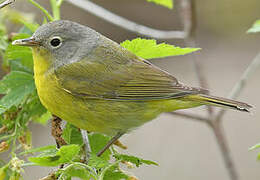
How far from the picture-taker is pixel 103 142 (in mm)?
2986

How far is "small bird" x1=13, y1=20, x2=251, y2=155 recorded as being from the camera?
318 centimetres

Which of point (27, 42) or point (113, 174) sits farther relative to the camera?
point (27, 42)

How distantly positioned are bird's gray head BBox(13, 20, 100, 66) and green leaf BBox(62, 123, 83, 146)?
1.88 feet

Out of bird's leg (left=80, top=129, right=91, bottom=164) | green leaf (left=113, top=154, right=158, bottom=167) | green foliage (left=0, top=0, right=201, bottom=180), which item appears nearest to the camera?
green foliage (left=0, top=0, right=201, bottom=180)

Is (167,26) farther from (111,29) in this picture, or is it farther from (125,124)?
(125,124)

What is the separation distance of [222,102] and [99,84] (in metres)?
0.95

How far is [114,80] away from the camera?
3410mm

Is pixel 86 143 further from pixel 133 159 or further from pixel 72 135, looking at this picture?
pixel 133 159

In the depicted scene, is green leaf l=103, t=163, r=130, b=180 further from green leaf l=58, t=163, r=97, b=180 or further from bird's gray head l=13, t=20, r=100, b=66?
bird's gray head l=13, t=20, r=100, b=66

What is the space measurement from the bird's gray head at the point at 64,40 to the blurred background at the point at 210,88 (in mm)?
2705

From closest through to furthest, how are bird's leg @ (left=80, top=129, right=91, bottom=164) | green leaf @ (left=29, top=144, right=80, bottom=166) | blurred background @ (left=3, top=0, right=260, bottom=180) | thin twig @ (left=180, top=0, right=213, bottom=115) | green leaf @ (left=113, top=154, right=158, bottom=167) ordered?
1. green leaf @ (left=29, top=144, right=80, bottom=166)
2. green leaf @ (left=113, top=154, right=158, bottom=167)
3. bird's leg @ (left=80, top=129, right=91, bottom=164)
4. thin twig @ (left=180, top=0, right=213, bottom=115)
5. blurred background @ (left=3, top=0, right=260, bottom=180)

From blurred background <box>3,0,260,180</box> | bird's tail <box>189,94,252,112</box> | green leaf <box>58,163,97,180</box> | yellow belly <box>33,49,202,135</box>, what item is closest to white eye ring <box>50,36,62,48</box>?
yellow belly <box>33,49,202,135</box>

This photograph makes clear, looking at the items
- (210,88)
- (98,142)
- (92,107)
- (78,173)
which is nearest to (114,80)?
(92,107)

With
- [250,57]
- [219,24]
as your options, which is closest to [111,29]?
[219,24]
